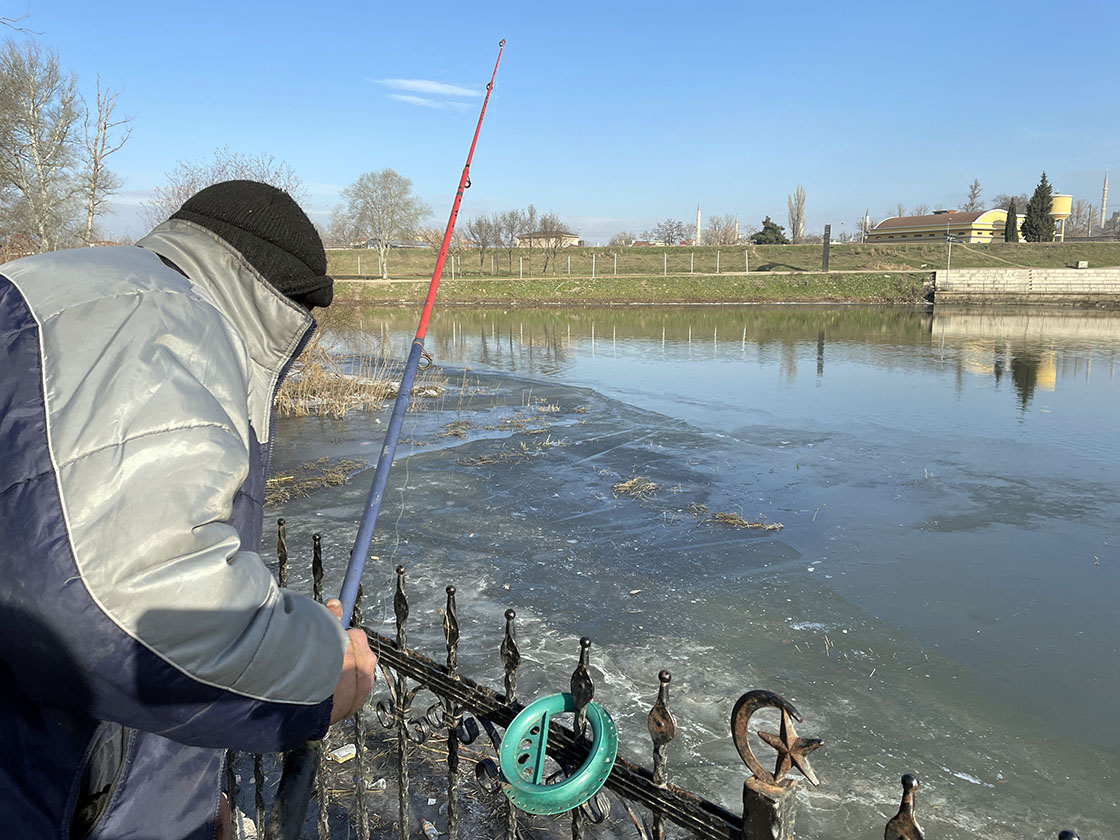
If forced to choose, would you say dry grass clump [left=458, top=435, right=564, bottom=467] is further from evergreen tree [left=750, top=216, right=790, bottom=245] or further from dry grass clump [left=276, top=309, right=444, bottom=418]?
evergreen tree [left=750, top=216, right=790, bottom=245]

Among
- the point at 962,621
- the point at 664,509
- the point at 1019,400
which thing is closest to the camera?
the point at 962,621

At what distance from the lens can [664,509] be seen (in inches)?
327

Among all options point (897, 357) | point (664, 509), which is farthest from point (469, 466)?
point (897, 357)

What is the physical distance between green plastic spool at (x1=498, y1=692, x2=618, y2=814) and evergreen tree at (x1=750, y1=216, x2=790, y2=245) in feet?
252

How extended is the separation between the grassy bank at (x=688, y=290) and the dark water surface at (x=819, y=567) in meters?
35.0

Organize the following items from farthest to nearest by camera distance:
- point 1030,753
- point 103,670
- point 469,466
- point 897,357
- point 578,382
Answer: point 897,357 < point 578,382 < point 469,466 < point 1030,753 < point 103,670

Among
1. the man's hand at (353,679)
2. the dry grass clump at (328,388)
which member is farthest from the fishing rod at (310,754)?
the dry grass clump at (328,388)

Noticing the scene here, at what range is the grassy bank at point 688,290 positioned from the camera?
49.4 meters

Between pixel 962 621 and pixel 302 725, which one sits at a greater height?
pixel 302 725

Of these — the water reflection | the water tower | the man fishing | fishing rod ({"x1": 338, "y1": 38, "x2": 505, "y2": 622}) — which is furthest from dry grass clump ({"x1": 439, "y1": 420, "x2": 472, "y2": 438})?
the water tower

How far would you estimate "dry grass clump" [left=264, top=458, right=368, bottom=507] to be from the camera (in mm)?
8766

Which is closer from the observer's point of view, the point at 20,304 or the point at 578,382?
the point at 20,304

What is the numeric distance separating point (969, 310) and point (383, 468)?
47553 mm

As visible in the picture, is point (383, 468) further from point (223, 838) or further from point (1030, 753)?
point (1030, 753)
